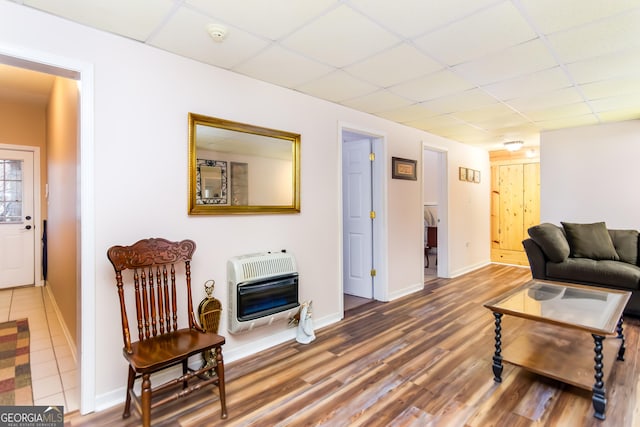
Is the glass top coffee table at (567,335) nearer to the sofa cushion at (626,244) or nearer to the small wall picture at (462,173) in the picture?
the sofa cushion at (626,244)

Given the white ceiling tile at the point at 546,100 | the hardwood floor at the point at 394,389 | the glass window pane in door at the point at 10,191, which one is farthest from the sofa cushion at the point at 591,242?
the glass window pane in door at the point at 10,191

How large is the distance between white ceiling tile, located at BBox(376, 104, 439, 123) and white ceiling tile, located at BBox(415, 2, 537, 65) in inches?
48.5

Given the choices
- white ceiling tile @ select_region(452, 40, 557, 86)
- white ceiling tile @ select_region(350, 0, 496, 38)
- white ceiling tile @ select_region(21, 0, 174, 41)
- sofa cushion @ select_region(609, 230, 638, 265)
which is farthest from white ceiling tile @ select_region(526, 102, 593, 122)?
white ceiling tile @ select_region(21, 0, 174, 41)

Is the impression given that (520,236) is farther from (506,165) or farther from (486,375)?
(486,375)

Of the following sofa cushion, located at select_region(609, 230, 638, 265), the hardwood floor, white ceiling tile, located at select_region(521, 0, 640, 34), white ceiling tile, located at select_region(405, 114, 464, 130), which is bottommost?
the hardwood floor

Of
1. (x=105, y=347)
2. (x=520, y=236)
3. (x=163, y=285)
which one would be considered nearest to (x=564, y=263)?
(x=520, y=236)

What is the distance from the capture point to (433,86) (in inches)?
118

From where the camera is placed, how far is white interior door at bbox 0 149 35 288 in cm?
463

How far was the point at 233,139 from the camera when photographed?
2.64 meters

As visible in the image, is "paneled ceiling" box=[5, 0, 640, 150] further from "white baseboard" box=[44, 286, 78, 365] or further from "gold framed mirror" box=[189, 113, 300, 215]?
"white baseboard" box=[44, 286, 78, 365]

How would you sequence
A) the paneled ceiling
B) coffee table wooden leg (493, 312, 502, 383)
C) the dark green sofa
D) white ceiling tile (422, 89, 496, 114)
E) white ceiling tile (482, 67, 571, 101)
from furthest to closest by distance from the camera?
1. the dark green sofa
2. white ceiling tile (422, 89, 496, 114)
3. white ceiling tile (482, 67, 571, 101)
4. coffee table wooden leg (493, 312, 502, 383)
5. the paneled ceiling

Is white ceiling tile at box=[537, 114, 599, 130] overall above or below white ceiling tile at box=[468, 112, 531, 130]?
above

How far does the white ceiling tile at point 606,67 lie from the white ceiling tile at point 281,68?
1.98 meters

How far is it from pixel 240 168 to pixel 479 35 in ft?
6.31
